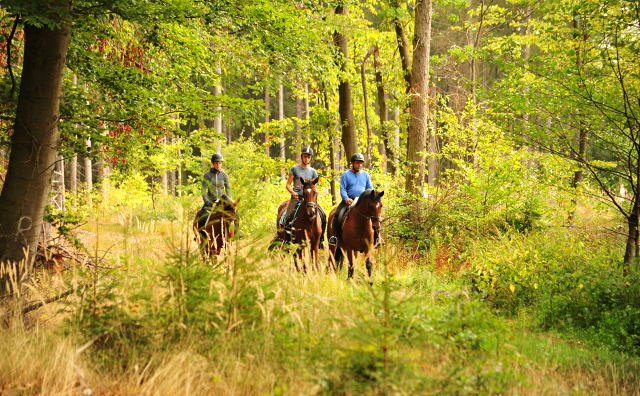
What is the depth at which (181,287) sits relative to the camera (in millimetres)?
4070

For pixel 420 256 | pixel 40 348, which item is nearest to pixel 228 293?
pixel 40 348

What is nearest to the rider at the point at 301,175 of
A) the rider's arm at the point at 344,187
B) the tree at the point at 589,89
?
the rider's arm at the point at 344,187

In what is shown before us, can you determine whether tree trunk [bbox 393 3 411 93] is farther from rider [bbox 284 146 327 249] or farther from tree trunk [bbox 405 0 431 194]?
rider [bbox 284 146 327 249]

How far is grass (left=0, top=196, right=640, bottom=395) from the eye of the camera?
329 cm

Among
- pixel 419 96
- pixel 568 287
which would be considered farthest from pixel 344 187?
pixel 419 96

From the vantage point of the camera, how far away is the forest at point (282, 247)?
11.8ft

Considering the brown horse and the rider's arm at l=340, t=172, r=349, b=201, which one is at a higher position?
the rider's arm at l=340, t=172, r=349, b=201

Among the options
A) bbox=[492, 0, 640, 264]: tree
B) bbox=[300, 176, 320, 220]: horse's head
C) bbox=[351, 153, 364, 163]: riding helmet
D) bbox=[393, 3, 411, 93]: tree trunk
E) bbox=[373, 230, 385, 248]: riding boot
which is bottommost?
bbox=[373, 230, 385, 248]: riding boot

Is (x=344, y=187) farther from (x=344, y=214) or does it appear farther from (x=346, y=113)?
(x=346, y=113)

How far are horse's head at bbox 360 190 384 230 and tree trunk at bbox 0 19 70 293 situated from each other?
204 inches

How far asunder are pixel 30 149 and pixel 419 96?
389 inches

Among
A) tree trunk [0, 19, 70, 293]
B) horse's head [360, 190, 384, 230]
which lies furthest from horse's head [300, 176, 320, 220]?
tree trunk [0, 19, 70, 293]

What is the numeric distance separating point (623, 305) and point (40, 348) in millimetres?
7140

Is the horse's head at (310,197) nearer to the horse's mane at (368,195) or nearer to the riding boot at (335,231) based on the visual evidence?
the riding boot at (335,231)
